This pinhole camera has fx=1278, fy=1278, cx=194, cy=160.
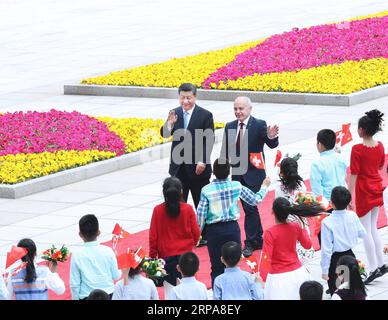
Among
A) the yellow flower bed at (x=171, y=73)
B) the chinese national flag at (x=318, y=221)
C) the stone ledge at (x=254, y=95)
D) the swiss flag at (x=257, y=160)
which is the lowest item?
the chinese national flag at (x=318, y=221)

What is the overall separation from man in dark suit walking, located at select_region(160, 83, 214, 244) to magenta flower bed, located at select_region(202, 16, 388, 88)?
33.9 ft

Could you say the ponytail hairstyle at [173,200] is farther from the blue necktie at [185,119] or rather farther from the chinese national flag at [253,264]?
the blue necktie at [185,119]

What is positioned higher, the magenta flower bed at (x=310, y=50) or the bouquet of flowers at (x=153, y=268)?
the magenta flower bed at (x=310, y=50)

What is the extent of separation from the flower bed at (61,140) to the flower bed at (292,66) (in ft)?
12.8

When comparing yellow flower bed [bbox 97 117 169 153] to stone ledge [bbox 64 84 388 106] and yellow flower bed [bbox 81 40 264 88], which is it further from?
yellow flower bed [bbox 81 40 264 88]

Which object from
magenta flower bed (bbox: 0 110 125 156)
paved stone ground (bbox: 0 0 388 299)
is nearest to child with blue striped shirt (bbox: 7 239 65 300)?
paved stone ground (bbox: 0 0 388 299)

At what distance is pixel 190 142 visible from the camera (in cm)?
1548

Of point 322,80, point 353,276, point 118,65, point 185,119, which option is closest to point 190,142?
point 185,119

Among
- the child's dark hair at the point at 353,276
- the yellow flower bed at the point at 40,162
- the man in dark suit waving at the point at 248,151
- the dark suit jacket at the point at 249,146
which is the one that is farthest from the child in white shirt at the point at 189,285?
the yellow flower bed at the point at 40,162

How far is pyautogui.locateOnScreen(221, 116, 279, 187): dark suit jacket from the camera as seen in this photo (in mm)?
15117

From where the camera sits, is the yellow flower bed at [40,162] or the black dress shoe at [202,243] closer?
the black dress shoe at [202,243]

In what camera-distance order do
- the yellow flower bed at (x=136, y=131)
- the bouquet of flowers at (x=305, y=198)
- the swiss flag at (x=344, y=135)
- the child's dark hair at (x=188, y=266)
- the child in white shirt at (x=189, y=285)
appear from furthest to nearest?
the yellow flower bed at (x=136, y=131) → the swiss flag at (x=344, y=135) → the bouquet of flowers at (x=305, y=198) → the child's dark hair at (x=188, y=266) → the child in white shirt at (x=189, y=285)

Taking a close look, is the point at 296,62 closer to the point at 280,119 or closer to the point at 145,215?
the point at 280,119

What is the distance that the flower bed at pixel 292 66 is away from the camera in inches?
1003
